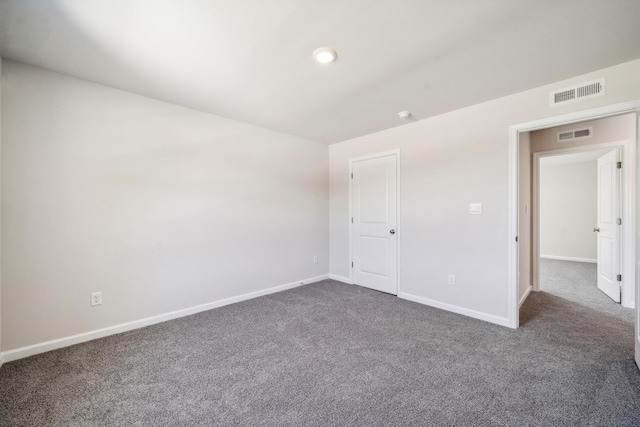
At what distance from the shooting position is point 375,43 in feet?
6.23

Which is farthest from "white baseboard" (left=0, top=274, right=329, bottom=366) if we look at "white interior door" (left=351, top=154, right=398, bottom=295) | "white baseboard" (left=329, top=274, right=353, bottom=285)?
"white interior door" (left=351, top=154, right=398, bottom=295)

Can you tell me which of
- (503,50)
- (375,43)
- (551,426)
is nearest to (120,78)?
(375,43)

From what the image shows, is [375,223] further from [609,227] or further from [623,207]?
[609,227]

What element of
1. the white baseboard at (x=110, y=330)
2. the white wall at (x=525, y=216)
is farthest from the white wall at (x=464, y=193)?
the white baseboard at (x=110, y=330)

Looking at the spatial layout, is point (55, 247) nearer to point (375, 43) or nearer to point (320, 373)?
point (320, 373)

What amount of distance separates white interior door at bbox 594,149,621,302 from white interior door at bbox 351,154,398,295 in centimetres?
279

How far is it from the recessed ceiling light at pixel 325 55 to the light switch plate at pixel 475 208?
220 cm

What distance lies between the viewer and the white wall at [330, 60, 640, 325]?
2627 mm

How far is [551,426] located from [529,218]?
3.22 meters

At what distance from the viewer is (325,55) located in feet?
6.63

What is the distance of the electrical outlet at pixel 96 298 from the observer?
2497 millimetres

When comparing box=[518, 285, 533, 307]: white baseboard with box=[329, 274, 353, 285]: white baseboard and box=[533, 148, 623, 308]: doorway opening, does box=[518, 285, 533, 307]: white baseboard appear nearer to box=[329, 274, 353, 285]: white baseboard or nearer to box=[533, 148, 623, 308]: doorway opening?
box=[533, 148, 623, 308]: doorway opening

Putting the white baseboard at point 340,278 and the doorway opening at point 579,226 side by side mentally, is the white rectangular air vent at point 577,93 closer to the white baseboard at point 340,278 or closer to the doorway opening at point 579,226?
the doorway opening at point 579,226

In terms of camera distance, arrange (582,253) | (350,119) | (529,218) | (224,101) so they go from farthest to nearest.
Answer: (582,253) → (529,218) → (350,119) → (224,101)
